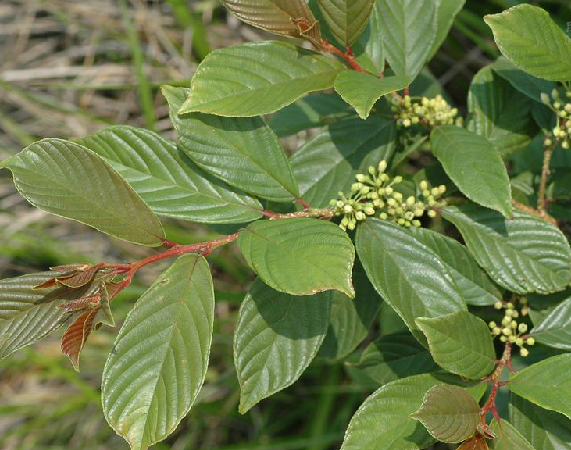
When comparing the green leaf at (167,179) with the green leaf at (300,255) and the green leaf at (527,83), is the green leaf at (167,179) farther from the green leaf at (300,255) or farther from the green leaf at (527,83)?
the green leaf at (527,83)

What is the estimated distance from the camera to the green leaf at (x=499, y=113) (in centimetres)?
127

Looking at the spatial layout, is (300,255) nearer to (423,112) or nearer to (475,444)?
(475,444)

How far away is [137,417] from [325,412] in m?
1.54

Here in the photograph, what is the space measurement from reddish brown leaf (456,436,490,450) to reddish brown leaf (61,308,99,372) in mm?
535

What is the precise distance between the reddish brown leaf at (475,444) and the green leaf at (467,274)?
1.06 feet

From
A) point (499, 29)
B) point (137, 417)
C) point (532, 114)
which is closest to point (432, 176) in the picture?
point (532, 114)

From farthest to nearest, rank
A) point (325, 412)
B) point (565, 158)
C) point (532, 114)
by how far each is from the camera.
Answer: point (325, 412) < point (565, 158) < point (532, 114)

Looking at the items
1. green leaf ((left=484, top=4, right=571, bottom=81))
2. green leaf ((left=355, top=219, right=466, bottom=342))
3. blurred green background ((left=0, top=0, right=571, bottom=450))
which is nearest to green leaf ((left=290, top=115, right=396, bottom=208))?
green leaf ((left=355, top=219, right=466, bottom=342))

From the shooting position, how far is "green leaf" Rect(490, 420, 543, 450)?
917 millimetres

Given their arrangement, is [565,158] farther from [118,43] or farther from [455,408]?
[118,43]

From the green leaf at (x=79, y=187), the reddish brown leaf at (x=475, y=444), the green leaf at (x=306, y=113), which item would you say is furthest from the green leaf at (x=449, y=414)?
the green leaf at (x=306, y=113)

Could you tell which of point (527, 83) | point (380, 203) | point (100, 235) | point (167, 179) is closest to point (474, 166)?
point (380, 203)

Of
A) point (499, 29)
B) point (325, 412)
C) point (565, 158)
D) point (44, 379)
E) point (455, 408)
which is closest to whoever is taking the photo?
point (455, 408)

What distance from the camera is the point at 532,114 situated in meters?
1.28
